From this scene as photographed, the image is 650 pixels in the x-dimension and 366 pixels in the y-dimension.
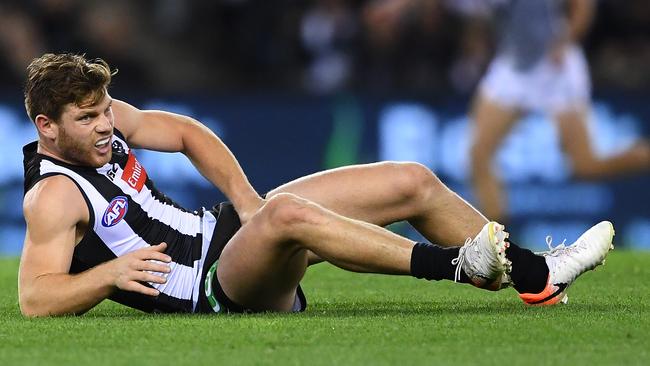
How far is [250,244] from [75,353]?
1.09 m

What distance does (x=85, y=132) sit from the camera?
234 inches

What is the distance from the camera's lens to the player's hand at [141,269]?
5617 mm

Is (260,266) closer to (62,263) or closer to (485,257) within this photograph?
(62,263)

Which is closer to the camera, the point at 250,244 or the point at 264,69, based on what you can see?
the point at 250,244

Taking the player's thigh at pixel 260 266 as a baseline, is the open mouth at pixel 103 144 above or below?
above

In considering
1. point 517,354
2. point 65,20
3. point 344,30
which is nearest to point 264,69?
point 344,30

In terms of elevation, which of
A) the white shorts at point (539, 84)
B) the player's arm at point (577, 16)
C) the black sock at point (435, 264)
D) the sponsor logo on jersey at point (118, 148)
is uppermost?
the player's arm at point (577, 16)

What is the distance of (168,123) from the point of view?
6.72 meters

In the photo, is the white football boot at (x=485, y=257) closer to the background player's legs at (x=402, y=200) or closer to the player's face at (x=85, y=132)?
the background player's legs at (x=402, y=200)

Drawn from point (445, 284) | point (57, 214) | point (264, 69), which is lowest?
point (445, 284)

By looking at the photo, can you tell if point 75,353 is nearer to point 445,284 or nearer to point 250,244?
point 250,244

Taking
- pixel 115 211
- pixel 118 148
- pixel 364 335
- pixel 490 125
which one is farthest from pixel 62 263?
pixel 490 125

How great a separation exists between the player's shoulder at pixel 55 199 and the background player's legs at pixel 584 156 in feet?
23.0

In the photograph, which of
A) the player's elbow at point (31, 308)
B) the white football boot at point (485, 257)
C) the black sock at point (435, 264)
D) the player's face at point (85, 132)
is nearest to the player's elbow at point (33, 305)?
the player's elbow at point (31, 308)
